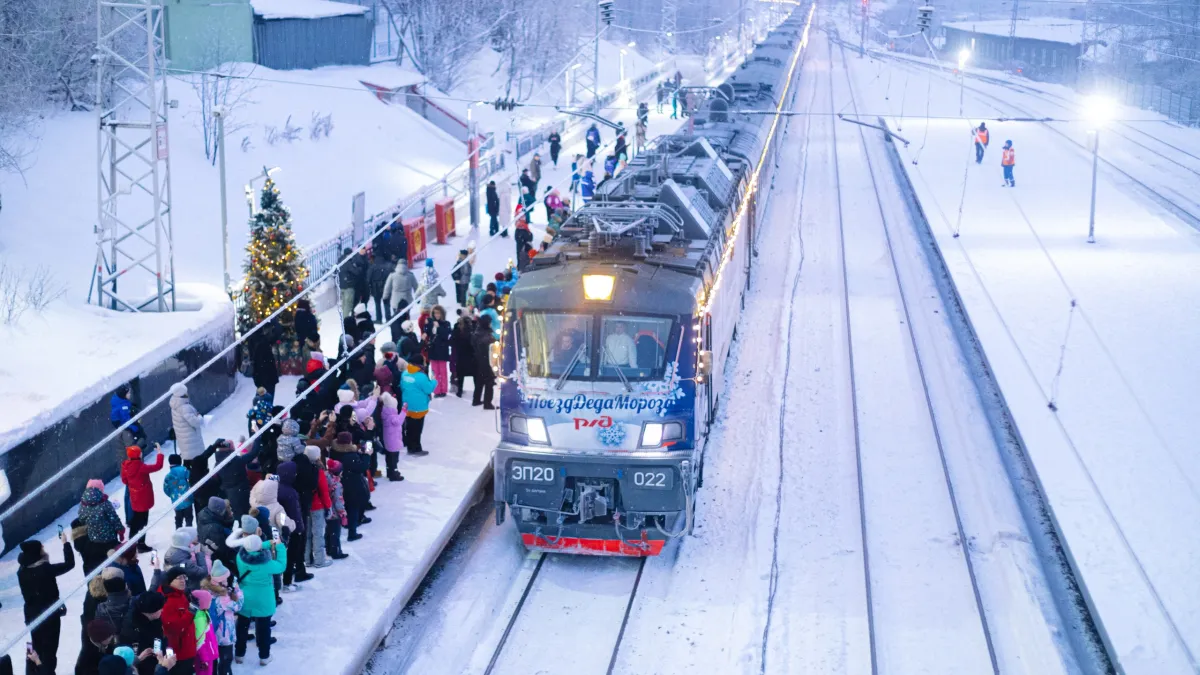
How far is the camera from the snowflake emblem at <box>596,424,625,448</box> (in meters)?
12.9

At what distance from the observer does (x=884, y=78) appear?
70750mm

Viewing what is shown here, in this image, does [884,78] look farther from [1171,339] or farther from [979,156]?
[1171,339]

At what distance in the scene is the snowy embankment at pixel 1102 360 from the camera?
13.4m

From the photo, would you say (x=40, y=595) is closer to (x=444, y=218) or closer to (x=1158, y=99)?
(x=444, y=218)

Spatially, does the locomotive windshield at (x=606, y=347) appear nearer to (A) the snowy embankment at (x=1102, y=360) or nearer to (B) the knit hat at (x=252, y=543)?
(B) the knit hat at (x=252, y=543)

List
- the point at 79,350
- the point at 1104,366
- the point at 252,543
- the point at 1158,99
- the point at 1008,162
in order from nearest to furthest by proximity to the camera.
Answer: the point at 252,543
the point at 79,350
the point at 1104,366
the point at 1008,162
the point at 1158,99

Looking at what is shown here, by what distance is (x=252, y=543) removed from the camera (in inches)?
414

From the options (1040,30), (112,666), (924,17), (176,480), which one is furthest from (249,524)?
(1040,30)

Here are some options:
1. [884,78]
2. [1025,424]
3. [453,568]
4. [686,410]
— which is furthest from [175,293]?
[884,78]

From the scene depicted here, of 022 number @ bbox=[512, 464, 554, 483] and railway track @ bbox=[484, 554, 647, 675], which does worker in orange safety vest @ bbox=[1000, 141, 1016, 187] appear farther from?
022 number @ bbox=[512, 464, 554, 483]

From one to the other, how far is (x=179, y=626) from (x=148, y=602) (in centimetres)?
29

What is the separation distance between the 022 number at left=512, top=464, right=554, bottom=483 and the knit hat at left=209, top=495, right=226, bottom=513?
3133 millimetres

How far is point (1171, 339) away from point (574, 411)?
1427 cm

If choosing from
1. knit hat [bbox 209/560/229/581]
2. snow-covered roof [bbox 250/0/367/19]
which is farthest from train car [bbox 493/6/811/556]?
snow-covered roof [bbox 250/0/367/19]
